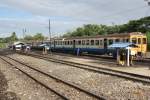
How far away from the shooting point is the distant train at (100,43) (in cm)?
3769

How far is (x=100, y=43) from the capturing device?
43.2m

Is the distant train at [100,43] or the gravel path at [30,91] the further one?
the distant train at [100,43]

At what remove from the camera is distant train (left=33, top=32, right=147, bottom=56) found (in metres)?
37.7

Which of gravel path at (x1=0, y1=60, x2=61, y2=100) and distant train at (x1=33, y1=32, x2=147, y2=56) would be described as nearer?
gravel path at (x1=0, y1=60, x2=61, y2=100)

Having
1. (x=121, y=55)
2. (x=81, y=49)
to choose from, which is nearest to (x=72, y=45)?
(x=81, y=49)

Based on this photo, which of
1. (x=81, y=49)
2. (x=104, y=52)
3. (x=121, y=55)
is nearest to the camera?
(x=121, y=55)

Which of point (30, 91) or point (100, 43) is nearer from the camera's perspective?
point (30, 91)

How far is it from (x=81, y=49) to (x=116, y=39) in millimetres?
11631

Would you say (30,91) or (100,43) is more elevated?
(100,43)

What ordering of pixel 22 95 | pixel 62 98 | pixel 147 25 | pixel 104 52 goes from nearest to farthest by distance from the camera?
pixel 62 98 < pixel 22 95 < pixel 104 52 < pixel 147 25

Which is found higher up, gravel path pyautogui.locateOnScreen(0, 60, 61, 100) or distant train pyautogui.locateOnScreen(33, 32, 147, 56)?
distant train pyautogui.locateOnScreen(33, 32, 147, 56)

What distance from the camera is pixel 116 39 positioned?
39.3 metres

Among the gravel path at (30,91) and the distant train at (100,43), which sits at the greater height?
the distant train at (100,43)

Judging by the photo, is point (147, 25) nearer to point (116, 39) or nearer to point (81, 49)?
point (81, 49)
